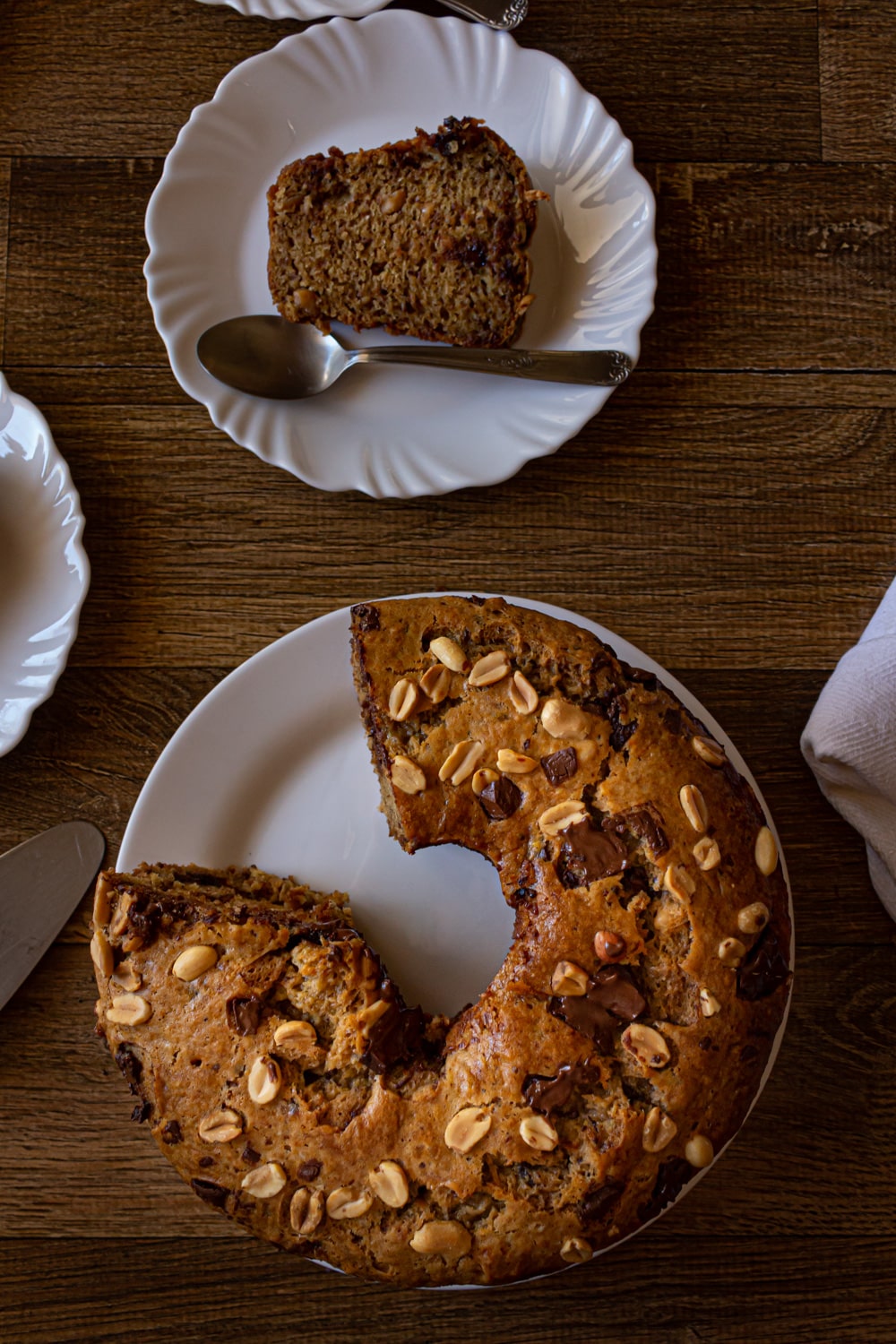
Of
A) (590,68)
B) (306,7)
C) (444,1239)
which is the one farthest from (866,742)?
(306,7)

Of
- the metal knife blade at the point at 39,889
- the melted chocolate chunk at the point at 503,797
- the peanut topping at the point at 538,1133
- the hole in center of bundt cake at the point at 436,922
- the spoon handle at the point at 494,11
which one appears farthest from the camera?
the spoon handle at the point at 494,11

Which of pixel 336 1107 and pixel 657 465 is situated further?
pixel 657 465

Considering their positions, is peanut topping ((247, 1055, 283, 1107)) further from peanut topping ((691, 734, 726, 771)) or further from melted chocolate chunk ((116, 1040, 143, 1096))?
peanut topping ((691, 734, 726, 771))

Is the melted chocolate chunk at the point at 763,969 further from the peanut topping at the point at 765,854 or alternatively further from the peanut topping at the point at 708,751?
the peanut topping at the point at 708,751

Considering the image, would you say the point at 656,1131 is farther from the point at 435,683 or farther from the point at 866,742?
the point at 866,742

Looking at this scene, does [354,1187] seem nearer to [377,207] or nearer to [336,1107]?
[336,1107]

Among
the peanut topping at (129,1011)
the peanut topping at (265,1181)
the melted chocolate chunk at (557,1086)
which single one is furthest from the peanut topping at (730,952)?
the peanut topping at (129,1011)

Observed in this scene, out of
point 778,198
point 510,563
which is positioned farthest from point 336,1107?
point 778,198
